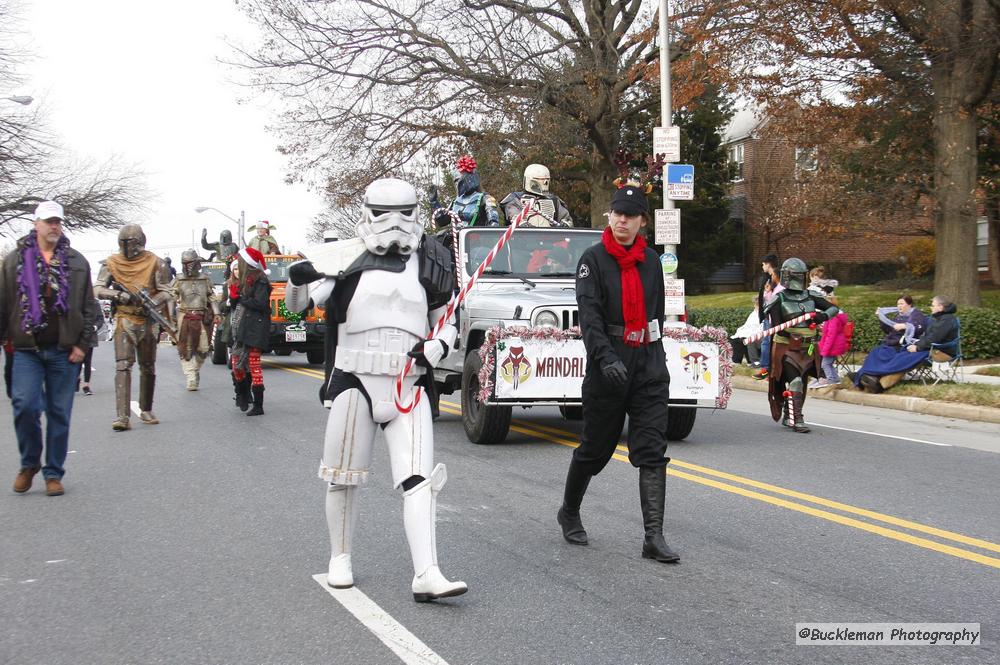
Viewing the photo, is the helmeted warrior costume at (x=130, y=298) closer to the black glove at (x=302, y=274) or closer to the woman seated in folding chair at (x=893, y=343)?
the black glove at (x=302, y=274)

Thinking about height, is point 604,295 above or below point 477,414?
above

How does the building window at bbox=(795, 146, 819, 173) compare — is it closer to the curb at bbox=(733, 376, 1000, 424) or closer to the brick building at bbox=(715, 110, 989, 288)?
the brick building at bbox=(715, 110, 989, 288)

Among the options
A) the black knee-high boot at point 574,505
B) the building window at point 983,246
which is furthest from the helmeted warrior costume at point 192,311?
the building window at point 983,246

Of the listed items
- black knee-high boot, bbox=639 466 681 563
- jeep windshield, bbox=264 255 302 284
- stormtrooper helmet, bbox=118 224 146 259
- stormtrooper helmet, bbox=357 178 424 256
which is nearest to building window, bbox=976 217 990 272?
jeep windshield, bbox=264 255 302 284

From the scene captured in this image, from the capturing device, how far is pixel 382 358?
16.4 feet

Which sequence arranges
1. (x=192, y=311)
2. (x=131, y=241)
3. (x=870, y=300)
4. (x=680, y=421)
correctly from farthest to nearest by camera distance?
(x=870, y=300), (x=192, y=311), (x=131, y=241), (x=680, y=421)

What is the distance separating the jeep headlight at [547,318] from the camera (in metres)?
9.81

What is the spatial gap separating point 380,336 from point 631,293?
1.49 meters

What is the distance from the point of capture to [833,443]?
10.4 meters

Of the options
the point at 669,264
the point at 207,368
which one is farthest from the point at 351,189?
the point at 669,264

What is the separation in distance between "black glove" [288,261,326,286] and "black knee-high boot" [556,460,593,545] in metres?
1.94

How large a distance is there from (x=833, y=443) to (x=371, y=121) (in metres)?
19.0

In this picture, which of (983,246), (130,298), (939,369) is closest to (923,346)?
(939,369)

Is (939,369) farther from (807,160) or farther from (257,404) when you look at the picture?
(807,160)
